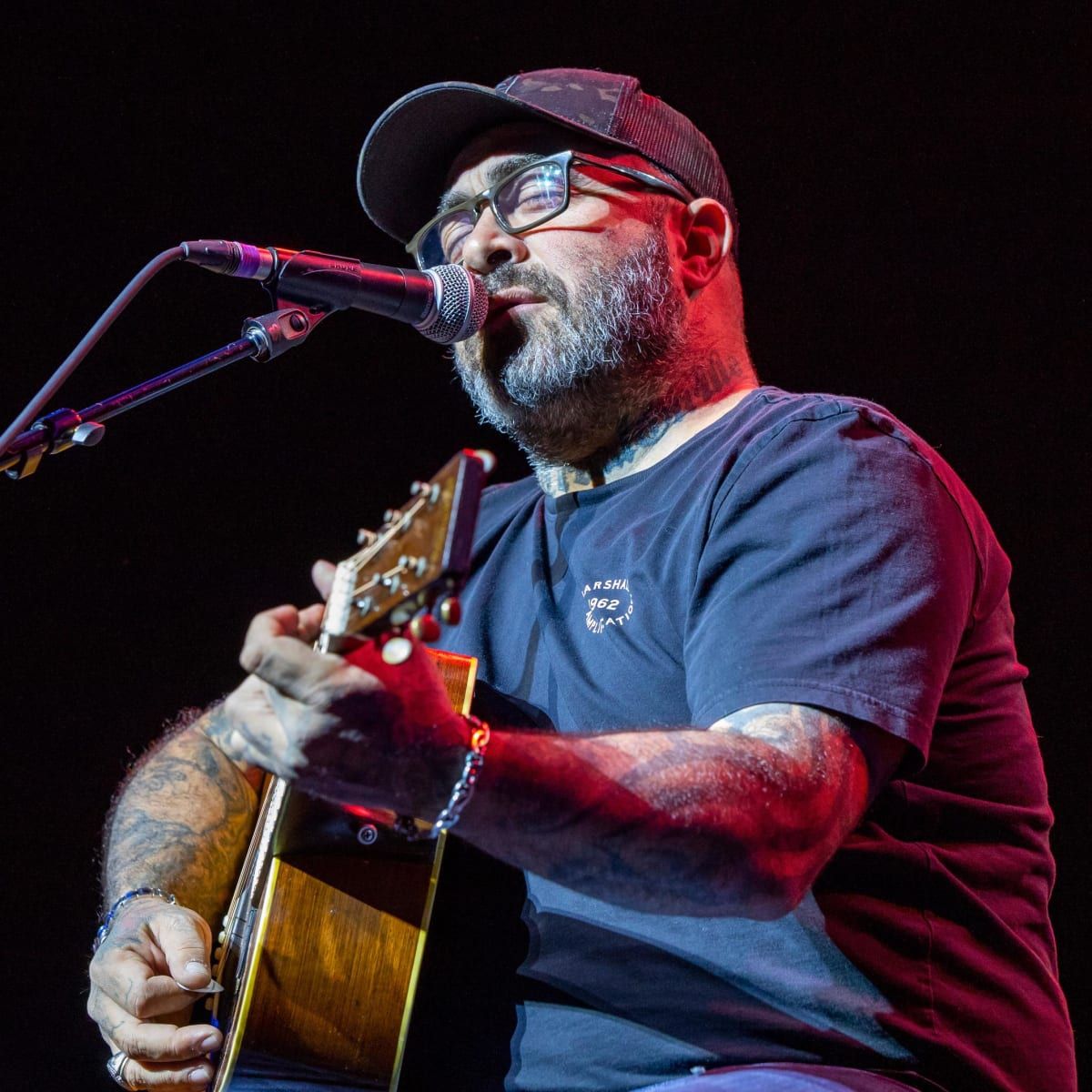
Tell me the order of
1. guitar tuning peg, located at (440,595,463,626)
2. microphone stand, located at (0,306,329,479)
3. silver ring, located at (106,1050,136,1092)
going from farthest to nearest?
silver ring, located at (106,1050,136,1092), microphone stand, located at (0,306,329,479), guitar tuning peg, located at (440,595,463,626)

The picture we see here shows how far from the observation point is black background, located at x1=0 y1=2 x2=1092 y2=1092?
3.58 meters

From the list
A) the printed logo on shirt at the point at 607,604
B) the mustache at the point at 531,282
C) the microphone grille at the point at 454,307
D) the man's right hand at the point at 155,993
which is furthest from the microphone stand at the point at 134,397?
the man's right hand at the point at 155,993

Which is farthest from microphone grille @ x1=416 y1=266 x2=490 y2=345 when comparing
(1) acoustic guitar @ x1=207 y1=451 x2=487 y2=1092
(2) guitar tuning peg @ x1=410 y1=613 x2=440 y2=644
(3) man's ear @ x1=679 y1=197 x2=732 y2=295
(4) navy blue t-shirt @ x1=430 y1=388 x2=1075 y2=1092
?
(2) guitar tuning peg @ x1=410 y1=613 x2=440 y2=644

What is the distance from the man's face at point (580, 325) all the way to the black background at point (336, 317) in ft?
4.12

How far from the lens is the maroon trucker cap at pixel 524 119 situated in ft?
9.32

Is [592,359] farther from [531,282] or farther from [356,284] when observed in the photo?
[356,284]

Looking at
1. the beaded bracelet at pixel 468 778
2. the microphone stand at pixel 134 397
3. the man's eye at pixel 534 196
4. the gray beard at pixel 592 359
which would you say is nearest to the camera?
the beaded bracelet at pixel 468 778

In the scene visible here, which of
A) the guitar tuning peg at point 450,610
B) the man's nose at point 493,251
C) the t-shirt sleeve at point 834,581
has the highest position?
the man's nose at point 493,251

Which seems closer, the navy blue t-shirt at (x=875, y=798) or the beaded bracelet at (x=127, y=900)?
the navy blue t-shirt at (x=875, y=798)

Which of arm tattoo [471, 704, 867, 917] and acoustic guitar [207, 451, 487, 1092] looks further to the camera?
acoustic guitar [207, 451, 487, 1092]

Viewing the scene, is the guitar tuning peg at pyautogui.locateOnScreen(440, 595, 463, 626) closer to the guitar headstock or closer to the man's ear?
the guitar headstock

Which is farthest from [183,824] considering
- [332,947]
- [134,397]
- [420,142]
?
[420,142]

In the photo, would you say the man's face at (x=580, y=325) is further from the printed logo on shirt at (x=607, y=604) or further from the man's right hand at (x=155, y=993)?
the man's right hand at (x=155, y=993)

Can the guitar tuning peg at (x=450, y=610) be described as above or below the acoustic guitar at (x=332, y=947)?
above
